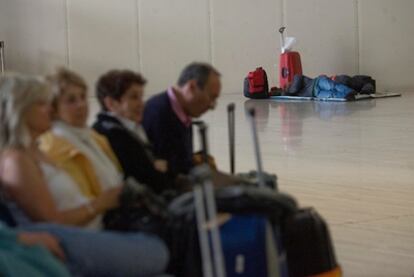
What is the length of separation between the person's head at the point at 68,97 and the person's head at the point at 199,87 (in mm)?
753

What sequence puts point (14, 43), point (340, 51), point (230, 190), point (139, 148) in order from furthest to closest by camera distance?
point (340, 51) → point (14, 43) → point (139, 148) → point (230, 190)

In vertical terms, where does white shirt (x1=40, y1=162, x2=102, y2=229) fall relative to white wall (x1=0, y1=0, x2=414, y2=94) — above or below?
below

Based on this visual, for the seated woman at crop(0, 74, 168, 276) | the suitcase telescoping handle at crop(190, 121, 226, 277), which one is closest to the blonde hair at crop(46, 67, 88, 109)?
the seated woman at crop(0, 74, 168, 276)

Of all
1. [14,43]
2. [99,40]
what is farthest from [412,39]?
[14,43]

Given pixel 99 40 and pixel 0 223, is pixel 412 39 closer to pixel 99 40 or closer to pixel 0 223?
pixel 99 40

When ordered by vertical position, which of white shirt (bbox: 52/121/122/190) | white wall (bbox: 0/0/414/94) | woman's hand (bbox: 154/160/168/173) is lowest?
woman's hand (bbox: 154/160/168/173)

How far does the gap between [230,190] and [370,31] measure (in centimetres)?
1746

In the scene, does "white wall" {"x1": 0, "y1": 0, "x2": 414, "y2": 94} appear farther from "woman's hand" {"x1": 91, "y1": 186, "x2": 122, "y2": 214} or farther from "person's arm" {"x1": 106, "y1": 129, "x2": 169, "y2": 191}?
"woman's hand" {"x1": 91, "y1": 186, "x2": 122, "y2": 214}

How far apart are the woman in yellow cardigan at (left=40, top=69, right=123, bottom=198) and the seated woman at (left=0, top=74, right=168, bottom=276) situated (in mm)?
266

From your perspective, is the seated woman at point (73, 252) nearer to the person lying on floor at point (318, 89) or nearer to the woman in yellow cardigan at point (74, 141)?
the woman in yellow cardigan at point (74, 141)

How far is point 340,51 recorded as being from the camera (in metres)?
20.3

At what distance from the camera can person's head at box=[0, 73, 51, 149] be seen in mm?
3107

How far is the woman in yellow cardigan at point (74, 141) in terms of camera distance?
3494 millimetres

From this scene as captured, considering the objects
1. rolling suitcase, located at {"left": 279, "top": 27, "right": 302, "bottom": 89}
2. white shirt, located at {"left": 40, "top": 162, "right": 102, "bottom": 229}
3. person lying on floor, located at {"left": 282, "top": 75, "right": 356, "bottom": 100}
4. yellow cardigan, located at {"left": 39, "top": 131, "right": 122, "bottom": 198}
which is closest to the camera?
white shirt, located at {"left": 40, "top": 162, "right": 102, "bottom": 229}
